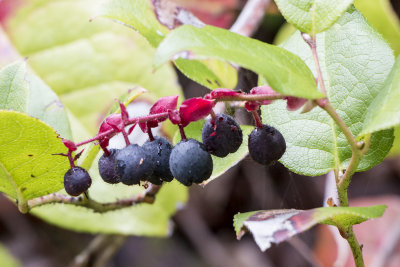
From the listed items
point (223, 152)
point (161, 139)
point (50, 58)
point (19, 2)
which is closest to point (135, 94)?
point (161, 139)

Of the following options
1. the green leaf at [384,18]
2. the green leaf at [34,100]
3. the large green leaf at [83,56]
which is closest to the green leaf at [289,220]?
the green leaf at [34,100]

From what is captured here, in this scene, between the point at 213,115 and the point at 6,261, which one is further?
the point at 6,261

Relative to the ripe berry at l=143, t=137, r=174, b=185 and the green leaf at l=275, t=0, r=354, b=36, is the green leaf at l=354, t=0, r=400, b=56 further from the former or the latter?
the ripe berry at l=143, t=137, r=174, b=185

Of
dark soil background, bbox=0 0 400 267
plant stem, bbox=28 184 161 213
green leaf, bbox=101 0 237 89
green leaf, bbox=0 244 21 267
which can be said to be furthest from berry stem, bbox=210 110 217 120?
green leaf, bbox=0 244 21 267

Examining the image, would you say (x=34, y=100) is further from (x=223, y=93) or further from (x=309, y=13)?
(x=309, y=13)

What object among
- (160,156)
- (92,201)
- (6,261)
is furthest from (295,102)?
(6,261)

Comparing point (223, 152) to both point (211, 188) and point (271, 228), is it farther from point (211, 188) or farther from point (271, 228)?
point (211, 188)

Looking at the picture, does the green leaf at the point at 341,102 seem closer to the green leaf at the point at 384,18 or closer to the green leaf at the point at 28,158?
the green leaf at the point at 28,158
